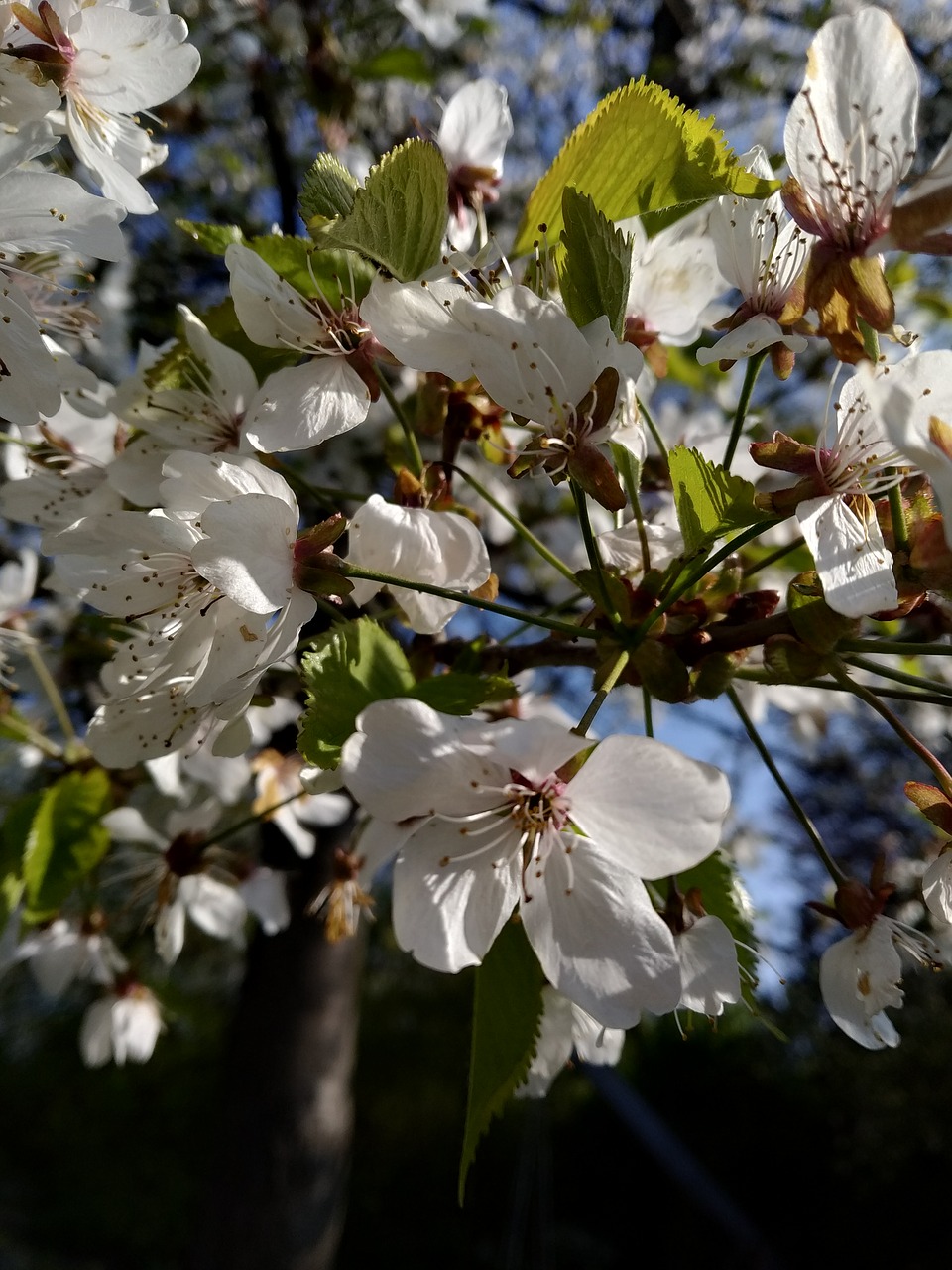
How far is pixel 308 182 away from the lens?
0.52 m

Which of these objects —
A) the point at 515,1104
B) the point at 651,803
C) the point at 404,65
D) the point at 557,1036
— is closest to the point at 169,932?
the point at 557,1036

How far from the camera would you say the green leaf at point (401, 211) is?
1.62ft

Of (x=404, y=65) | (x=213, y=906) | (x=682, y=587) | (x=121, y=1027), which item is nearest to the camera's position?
(x=682, y=587)

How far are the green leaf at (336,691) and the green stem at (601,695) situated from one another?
0.10 meters

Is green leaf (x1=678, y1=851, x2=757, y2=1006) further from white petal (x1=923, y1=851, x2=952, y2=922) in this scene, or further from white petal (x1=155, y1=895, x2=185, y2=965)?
white petal (x1=155, y1=895, x2=185, y2=965)

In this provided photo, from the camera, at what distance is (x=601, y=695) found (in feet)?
1.66

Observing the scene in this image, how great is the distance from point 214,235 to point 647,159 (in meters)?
0.29

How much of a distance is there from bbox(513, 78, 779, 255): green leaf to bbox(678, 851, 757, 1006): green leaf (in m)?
0.43

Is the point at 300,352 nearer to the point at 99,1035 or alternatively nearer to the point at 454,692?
the point at 454,692

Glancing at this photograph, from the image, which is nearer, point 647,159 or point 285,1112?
point 647,159

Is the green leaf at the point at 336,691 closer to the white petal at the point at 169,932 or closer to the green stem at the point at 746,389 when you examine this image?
the green stem at the point at 746,389

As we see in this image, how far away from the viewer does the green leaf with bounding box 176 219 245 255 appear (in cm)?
61

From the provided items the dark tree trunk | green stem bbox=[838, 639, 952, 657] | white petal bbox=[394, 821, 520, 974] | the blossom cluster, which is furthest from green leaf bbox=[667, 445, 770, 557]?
the dark tree trunk

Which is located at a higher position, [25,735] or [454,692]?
[454,692]
